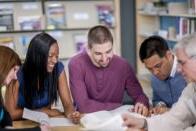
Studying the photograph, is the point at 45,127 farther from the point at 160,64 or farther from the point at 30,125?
the point at 160,64

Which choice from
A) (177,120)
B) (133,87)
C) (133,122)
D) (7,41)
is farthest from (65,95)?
(7,41)

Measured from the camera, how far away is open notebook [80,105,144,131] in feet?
6.64

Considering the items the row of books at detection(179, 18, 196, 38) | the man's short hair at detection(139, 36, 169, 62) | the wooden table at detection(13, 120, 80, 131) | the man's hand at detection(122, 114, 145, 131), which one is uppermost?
the man's short hair at detection(139, 36, 169, 62)

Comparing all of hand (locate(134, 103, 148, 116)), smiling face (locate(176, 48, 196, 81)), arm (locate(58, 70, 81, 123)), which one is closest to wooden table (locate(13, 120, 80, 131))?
arm (locate(58, 70, 81, 123))

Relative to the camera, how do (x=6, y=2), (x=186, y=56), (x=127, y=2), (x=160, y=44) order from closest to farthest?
(x=186, y=56) → (x=160, y=44) → (x=6, y=2) → (x=127, y=2)

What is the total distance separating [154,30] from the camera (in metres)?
6.10

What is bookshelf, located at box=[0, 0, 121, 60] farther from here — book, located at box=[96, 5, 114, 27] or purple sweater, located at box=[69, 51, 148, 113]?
purple sweater, located at box=[69, 51, 148, 113]

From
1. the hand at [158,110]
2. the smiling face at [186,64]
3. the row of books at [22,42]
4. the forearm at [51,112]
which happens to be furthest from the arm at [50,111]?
the row of books at [22,42]

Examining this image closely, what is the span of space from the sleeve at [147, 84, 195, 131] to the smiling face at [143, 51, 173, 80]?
40 cm

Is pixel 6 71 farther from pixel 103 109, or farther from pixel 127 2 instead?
pixel 127 2

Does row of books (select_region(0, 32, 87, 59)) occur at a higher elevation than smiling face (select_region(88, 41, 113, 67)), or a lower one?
lower

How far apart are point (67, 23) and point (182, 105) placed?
3.95 meters

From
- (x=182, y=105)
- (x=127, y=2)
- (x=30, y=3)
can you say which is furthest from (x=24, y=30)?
(x=182, y=105)

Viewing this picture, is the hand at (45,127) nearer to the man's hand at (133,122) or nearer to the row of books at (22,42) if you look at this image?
the man's hand at (133,122)
